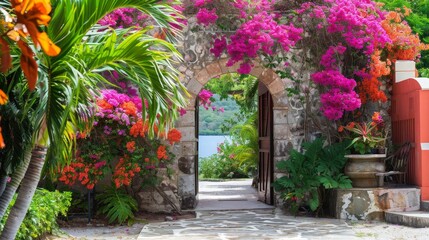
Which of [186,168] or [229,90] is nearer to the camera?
[186,168]

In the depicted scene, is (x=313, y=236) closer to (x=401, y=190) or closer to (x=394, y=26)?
(x=401, y=190)

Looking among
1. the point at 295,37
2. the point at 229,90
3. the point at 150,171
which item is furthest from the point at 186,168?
the point at 229,90

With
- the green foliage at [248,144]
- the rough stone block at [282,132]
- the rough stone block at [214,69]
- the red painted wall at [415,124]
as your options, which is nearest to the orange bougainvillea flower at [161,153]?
the rough stone block at [214,69]

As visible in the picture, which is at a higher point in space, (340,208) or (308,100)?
(308,100)

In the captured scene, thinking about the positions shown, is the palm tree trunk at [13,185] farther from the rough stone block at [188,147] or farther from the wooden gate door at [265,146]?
the wooden gate door at [265,146]

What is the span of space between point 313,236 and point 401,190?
2133 mm

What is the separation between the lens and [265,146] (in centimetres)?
1116

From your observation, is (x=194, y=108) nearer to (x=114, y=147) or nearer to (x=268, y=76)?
(x=268, y=76)

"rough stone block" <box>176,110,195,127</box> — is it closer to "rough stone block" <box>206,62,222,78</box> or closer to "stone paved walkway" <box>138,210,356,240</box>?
"rough stone block" <box>206,62,222,78</box>

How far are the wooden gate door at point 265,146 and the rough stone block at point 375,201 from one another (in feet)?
5.03

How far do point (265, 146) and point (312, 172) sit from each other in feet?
5.39

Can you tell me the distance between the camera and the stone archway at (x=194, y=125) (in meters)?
10.2

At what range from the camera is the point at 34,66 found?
141cm

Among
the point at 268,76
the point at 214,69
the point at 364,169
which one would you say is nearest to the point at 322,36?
the point at 268,76
